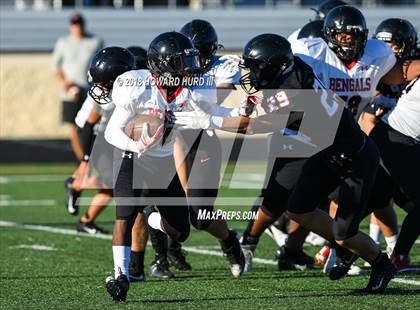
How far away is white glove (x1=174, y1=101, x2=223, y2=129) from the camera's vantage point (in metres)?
5.55

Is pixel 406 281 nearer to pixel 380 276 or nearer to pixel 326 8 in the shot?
pixel 380 276

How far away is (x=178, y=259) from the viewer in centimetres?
673

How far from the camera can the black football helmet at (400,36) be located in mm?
6449

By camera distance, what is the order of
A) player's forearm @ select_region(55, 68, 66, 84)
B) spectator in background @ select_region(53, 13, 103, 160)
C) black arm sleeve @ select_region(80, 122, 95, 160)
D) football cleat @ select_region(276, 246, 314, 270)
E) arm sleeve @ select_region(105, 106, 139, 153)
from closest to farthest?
arm sleeve @ select_region(105, 106, 139, 153) < football cleat @ select_region(276, 246, 314, 270) < black arm sleeve @ select_region(80, 122, 95, 160) < spectator in background @ select_region(53, 13, 103, 160) < player's forearm @ select_region(55, 68, 66, 84)

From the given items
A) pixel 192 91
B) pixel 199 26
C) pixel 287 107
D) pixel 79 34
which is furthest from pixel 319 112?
→ pixel 79 34

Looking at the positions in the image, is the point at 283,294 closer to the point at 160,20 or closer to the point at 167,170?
the point at 167,170

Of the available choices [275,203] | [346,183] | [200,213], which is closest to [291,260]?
[275,203]

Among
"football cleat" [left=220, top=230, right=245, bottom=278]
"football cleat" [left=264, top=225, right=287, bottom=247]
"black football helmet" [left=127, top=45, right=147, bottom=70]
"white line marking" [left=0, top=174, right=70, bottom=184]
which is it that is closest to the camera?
"football cleat" [left=220, top=230, right=245, bottom=278]

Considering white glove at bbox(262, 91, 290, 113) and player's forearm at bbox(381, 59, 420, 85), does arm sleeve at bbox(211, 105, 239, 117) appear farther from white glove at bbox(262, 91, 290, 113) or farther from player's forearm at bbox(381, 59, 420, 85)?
player's forearm at bbox(381, 59, 420, 85)

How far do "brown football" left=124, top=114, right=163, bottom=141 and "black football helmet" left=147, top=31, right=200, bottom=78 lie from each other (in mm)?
332

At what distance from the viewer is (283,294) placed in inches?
224

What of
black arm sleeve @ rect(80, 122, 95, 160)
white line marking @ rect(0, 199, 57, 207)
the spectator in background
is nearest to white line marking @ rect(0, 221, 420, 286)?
black arm sleeve @ rect(80, 122, 95, 160)

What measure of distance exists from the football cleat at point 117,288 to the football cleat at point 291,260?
1585 mm

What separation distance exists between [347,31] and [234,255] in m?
1.58
